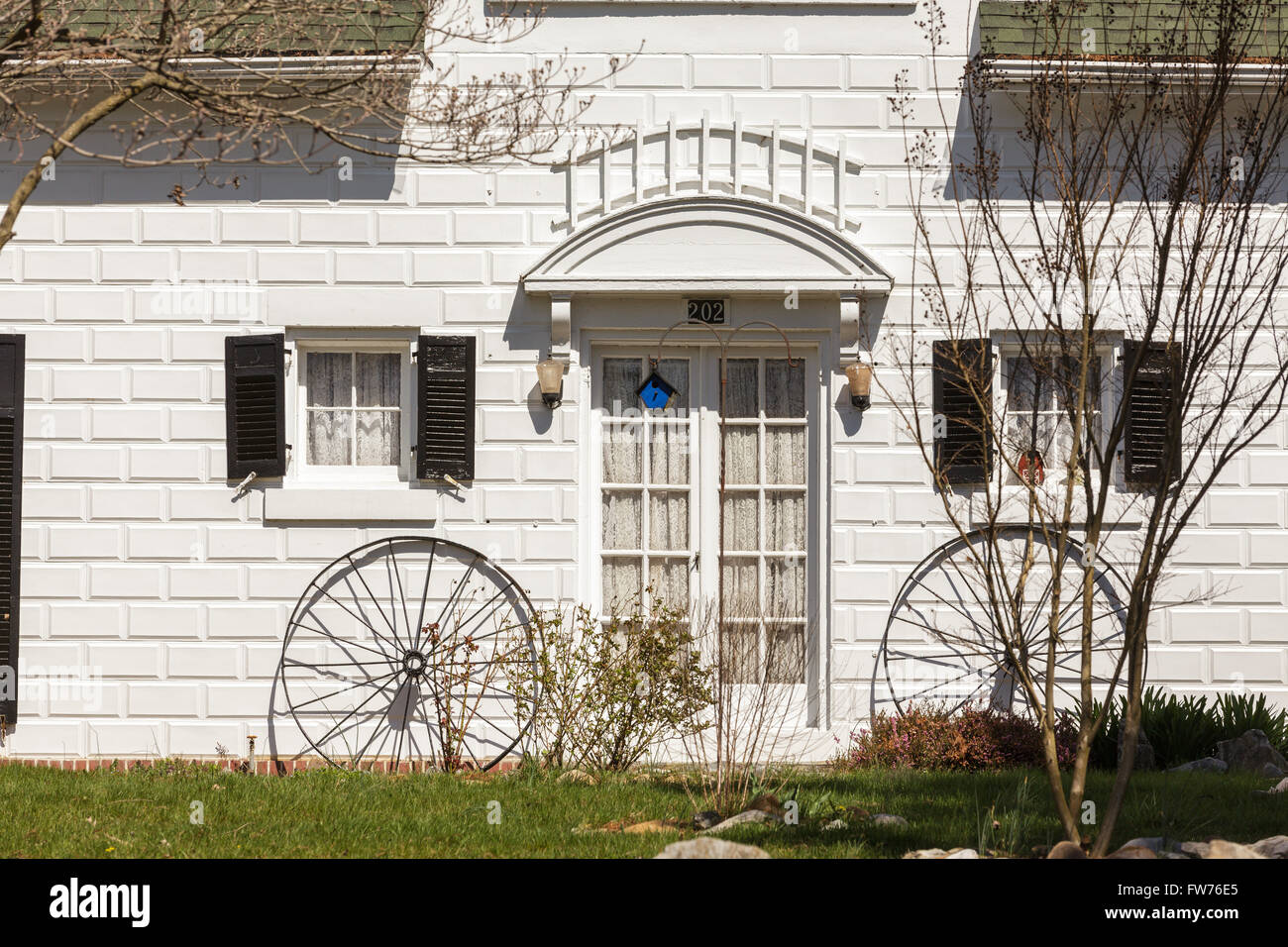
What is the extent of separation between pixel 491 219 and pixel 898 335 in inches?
109

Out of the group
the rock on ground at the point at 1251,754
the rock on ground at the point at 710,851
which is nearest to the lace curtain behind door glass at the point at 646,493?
the rock on ground at the point at 1251,754

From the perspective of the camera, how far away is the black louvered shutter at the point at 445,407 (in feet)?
29.0

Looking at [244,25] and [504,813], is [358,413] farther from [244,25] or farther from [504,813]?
[504,813]

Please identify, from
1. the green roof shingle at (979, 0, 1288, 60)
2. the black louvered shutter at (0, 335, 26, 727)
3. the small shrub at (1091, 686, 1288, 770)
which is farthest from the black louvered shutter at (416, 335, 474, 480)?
the small shrub at (1091, 686, 1288, 770)

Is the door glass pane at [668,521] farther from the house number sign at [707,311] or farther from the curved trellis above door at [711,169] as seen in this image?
the curved trellis above door at [711,169]

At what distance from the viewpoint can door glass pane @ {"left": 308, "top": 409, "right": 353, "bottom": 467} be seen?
916 cm

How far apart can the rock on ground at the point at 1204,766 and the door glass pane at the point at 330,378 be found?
5716 mm

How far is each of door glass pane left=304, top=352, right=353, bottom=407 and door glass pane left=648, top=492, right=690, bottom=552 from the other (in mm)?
2177
